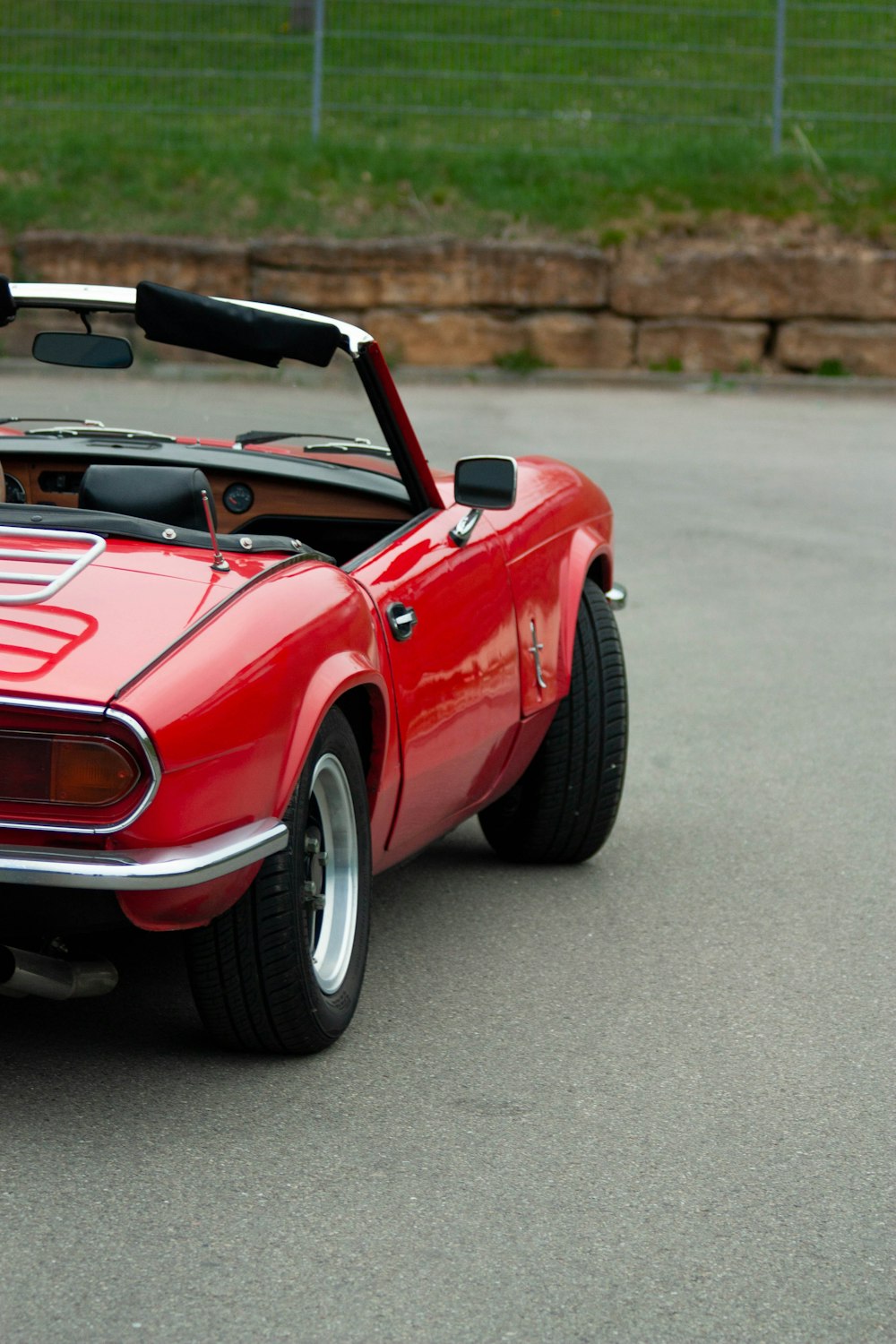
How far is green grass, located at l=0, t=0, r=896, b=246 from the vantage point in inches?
726

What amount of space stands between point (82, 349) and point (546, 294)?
13.2 m

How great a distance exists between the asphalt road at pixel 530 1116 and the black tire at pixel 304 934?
11 centimetres

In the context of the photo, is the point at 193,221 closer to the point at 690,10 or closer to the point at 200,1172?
the point at 690,10

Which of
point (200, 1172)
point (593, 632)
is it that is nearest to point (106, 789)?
point (200, 1172)

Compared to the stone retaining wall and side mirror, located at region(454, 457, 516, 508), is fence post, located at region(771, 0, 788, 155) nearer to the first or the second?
the stone retaining wall

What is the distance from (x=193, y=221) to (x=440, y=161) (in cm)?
263

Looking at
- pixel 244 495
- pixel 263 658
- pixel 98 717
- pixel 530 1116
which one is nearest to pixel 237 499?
pixel 244 495

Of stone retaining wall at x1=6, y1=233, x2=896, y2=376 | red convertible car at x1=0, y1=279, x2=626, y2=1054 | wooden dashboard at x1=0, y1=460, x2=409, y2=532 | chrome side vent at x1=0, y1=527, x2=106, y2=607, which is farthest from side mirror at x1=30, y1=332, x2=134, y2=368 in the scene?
stone retaining wall at x1=6, y1=233, x2=896, y2=376

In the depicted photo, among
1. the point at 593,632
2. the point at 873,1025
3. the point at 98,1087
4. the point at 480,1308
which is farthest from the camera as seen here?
the point at 593,632

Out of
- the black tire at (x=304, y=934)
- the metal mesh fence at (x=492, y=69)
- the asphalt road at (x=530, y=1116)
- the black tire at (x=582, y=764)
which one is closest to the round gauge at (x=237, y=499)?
the asphalt road at (x=530, y=1116)

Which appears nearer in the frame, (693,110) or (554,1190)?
(554,1190)

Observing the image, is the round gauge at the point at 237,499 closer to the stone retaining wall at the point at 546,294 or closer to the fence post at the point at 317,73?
the stone retaining wall at the point at 546,294

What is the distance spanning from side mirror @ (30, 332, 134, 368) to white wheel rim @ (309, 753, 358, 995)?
133 cm

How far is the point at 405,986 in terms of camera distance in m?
3.99
